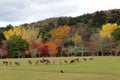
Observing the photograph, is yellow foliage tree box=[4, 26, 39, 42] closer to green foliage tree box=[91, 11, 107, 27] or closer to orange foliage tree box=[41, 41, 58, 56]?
orange foliage tree box=[41, 41, 58, 56]

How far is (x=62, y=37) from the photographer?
5212 inches

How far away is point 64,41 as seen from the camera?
120875 mm

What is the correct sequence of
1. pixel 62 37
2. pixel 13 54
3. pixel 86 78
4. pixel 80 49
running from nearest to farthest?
pixel 86 78 < pixel 13 54 < pixel 80 49 < pixel 62 37

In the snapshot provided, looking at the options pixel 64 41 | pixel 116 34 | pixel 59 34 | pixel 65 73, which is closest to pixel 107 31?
pixel 116 34

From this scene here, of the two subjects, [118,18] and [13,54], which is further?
[118,18]

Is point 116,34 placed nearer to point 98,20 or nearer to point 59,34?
point 59,34

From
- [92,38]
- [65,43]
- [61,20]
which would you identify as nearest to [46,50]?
[65,43]

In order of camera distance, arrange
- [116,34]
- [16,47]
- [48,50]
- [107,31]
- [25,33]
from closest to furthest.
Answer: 1. [16,47]
2. [48,50]
3. [116,34]
4. [107,31]
5. [25,33]

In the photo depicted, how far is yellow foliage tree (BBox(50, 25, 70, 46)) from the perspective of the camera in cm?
12168

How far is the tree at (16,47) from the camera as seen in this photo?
10344 centimetres

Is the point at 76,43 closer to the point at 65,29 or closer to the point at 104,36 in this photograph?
the point at 104,36

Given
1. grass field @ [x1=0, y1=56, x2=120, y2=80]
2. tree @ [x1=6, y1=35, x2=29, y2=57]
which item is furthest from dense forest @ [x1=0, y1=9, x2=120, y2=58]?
grass field @ [x1=0, y1=56, x2=120, y2=80]

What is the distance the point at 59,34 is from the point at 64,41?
42.0ft

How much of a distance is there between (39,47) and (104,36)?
24492 millimetres
